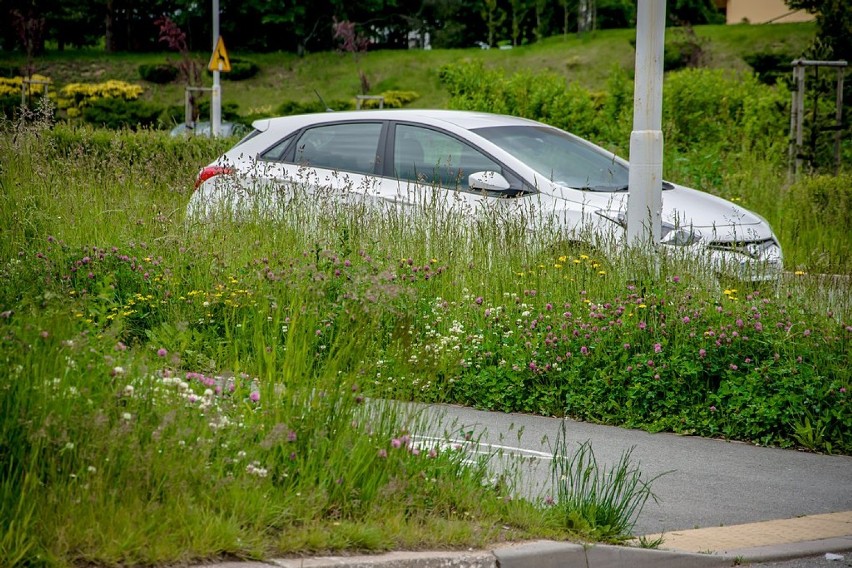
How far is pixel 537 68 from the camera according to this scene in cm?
4794

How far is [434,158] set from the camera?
995cm

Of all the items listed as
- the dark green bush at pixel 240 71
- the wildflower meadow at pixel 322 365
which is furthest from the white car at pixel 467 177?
the dark green bush at pixel 240 71

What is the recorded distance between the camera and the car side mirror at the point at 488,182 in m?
9.14

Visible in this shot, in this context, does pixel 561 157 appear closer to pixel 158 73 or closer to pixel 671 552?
pixel 671 552

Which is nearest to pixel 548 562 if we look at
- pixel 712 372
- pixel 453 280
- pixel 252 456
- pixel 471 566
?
pixel 471 566

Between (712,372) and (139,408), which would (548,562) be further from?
(712,372)

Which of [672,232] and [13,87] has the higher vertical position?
[13,87]

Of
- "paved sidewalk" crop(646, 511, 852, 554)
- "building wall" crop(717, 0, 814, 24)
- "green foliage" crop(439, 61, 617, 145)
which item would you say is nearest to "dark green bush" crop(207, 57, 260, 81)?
"building wall" crop(717, 0, 814, 24)

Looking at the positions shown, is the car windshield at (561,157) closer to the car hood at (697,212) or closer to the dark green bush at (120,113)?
the car hood at (697,212)

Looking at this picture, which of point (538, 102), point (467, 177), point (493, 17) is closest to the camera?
point (467, 177)

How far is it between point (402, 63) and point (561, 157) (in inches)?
1734

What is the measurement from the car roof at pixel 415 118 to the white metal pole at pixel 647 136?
225cm

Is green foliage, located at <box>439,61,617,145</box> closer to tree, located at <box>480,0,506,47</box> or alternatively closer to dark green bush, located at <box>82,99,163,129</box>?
dark green bush, located at <box>82,99,163,129</box>

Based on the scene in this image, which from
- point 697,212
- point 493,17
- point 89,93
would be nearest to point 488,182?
point 697,212
